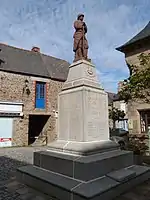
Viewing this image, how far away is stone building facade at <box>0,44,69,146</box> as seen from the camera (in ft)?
45.1

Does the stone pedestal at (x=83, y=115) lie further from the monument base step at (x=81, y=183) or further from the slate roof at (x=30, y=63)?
the slate roof at (x=30, y=63)

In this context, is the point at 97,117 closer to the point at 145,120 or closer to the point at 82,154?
the point at 82,154

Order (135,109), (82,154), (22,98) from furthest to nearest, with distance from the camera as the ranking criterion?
(22,98)
(135,109)
(82,154)

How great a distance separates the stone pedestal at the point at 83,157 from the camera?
3.41 m

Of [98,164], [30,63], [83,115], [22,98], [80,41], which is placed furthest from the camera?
[30,63]

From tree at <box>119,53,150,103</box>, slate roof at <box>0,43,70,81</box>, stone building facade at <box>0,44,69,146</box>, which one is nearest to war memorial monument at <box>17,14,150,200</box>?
tree at <box>119,53,150,103</box>

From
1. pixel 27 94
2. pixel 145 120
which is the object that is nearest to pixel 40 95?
pixel 27 94

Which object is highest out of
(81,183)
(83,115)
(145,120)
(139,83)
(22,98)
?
(22,98)

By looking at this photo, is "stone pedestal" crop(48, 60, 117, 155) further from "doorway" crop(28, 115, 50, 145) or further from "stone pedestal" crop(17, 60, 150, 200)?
"doorway" crop(28, 115, 50, 145)

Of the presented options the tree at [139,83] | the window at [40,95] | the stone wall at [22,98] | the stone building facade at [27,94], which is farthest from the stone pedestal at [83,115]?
the window at [40,95]

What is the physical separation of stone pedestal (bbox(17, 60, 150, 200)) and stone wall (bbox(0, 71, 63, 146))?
10.0 m

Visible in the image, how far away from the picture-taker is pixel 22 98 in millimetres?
14547

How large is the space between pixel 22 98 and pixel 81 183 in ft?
39.6

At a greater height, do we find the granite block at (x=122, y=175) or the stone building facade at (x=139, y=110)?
the stone building facade at (x=139, y=110)
